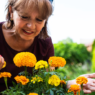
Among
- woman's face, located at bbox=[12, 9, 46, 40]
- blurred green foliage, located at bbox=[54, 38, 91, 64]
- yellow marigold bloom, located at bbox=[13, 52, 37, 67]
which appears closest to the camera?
yellow marigold bloom, located at bbox=[13, 52, 37, 67]

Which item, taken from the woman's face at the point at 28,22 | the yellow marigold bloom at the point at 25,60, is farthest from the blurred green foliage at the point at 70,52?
the yellow marigold bloom at the point at 25,60

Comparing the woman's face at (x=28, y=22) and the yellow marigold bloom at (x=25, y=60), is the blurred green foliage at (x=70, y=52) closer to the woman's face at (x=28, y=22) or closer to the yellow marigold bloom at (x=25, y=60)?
the woman's face at (x=28, y=22)

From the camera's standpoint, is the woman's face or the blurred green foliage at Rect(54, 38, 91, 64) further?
the blurred green foliage at Rect(54, 38, 91, 64)

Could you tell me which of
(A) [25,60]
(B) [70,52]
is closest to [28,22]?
(A) [25,60]

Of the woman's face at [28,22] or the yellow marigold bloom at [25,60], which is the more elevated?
the woman's face at [28,22]

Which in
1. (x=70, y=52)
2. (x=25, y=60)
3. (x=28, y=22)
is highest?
(x=28, y=22)

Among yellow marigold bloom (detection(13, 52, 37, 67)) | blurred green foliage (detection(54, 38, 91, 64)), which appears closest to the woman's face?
yellow marigold bloom (detection(13, 52, 37, 67))

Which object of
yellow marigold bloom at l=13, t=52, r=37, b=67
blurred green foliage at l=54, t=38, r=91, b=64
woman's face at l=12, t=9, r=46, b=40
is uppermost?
woman's face at l=12, t=9, r=46, b=40

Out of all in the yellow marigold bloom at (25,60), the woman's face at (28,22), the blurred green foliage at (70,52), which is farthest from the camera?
the blurred green foliage at (70,52)

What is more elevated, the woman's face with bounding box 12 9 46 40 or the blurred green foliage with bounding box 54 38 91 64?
the woman's face with bounding box 12 9 46 40

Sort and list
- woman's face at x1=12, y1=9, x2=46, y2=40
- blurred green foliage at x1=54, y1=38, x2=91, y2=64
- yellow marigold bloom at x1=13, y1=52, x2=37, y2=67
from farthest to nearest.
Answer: blurred green foliage at x1=54, y1=38, x2=91, y2=64
woman's face at x1=12, y1=9, x2=46, y2=40
yellow marigold bloom at x1=13, y1=52, x2=37, y2=67

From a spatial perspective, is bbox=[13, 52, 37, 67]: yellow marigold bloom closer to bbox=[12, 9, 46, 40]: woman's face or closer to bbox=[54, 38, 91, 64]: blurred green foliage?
bbox=[12, 9, 46, 40]: woman's face

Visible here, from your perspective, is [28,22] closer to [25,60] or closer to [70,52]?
[25,60]

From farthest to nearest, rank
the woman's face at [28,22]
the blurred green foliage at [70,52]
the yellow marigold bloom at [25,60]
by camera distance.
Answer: the blurred green foliage at [70,52], the woman's face at [28,22], the yellow marigold bloom at [25,60]
